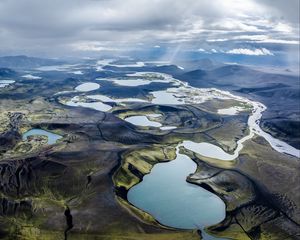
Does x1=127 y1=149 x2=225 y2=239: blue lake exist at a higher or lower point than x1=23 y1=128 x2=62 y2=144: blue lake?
higher

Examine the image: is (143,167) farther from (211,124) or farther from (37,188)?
(211,124)

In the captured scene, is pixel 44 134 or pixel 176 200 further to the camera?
pixel 44 134

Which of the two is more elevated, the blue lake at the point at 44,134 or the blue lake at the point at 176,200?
the blue lake at the point at 176,200

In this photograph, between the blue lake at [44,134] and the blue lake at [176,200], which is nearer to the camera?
the blue lake at [176,200]

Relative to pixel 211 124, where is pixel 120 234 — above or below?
above

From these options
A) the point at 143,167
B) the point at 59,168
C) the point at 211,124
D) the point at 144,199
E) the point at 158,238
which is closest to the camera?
the point at 158,238

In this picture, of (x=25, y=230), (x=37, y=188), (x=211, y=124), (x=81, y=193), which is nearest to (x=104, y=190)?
(x=81, y=193)

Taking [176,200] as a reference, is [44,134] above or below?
below

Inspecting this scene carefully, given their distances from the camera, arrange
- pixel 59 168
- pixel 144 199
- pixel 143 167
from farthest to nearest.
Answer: pixel 143 167 → pixel 59 168 → pixel 144 199

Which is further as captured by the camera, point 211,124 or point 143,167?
point 211,124

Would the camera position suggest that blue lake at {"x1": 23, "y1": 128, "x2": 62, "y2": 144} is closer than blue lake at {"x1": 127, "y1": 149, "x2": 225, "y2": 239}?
No
